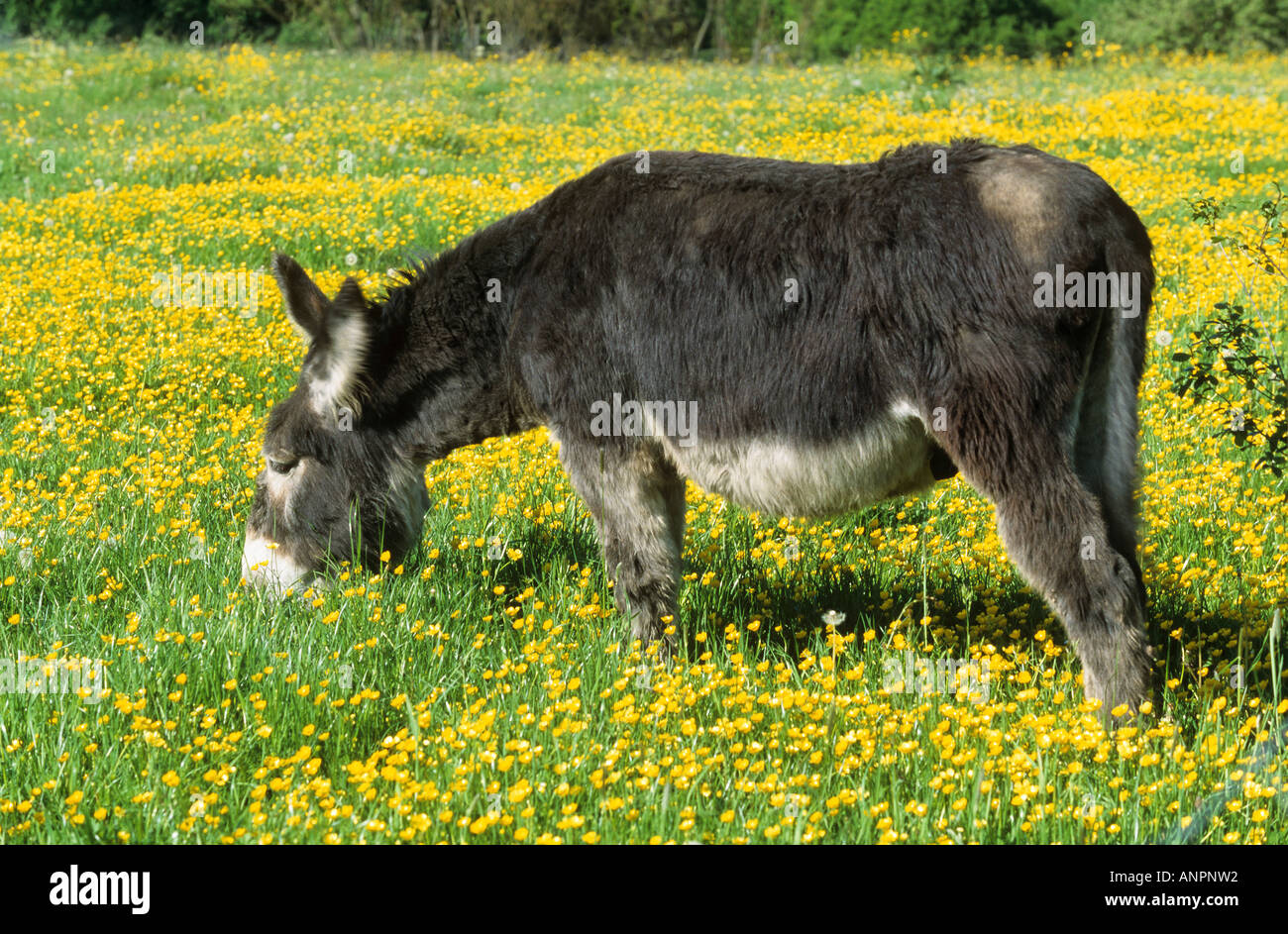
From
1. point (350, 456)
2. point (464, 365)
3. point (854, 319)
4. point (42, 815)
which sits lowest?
point (42, 815)

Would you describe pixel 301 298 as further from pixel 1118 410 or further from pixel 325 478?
pixel 1118 410

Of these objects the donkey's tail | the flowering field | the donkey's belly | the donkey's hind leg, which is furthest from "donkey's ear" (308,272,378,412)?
the donkey's tail

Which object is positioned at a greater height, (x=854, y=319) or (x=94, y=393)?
(x=854, y=319)

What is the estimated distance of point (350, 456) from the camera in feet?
15.5

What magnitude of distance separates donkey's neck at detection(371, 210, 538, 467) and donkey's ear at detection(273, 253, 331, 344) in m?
0.24

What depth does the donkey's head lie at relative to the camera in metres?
4.64

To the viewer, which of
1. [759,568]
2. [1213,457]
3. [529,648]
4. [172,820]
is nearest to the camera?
[172,820]

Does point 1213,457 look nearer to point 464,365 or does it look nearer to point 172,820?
point 464,365

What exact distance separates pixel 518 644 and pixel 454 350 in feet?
3.59

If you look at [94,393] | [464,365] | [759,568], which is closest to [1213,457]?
[759,568]

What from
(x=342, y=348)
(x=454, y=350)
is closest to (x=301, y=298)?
(x=342, y=348)

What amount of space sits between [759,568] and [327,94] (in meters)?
13.8

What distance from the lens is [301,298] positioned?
444 cm

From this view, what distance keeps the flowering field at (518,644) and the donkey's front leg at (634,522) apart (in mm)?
141
